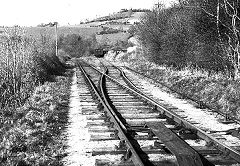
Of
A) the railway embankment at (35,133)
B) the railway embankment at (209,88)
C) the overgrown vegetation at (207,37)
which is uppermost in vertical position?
the overgrown vegetation at (207,37)

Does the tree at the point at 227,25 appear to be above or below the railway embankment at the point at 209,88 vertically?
above

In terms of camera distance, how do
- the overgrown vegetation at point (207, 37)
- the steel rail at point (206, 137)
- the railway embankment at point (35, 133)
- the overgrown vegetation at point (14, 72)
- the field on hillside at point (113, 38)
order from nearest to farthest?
1. the steel rail at point (206, 137)
2. the railway embankment at point (35, 133)
3. the overgrown vegetation at point (14, 72)
4. the overgrown vegetation at point (207, 37)
5. the field on hillside at point (113, 38)

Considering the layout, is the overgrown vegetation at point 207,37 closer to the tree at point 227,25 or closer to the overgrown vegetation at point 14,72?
the tree at point 227,25

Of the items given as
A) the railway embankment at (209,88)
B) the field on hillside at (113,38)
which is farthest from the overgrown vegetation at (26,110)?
the field on hillside at (113,38)

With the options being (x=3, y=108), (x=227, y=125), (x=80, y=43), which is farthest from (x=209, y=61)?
(x=80, y=43)

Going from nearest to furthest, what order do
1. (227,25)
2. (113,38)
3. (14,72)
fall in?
(14,72), (227,25), (113,38)

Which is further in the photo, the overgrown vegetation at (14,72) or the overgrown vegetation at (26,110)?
the overgrown vegetation at (14,72)

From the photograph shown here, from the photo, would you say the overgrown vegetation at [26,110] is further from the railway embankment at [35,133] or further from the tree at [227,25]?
the tree at [227,25]

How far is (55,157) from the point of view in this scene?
20.5 ft

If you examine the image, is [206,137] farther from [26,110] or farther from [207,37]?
[207,37]

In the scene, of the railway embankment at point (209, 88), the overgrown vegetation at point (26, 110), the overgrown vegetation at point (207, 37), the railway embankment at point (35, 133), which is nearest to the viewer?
the railway embankment at point (35, 133)

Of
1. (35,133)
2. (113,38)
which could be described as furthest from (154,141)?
(113,38)

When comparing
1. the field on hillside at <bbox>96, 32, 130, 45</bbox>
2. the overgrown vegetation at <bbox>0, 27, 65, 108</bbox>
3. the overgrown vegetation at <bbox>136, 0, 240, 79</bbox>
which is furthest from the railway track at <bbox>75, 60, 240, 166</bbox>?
the field on hillside at <bbox>96, 32, 130, 45</bbox>

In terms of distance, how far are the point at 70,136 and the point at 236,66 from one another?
891cm
